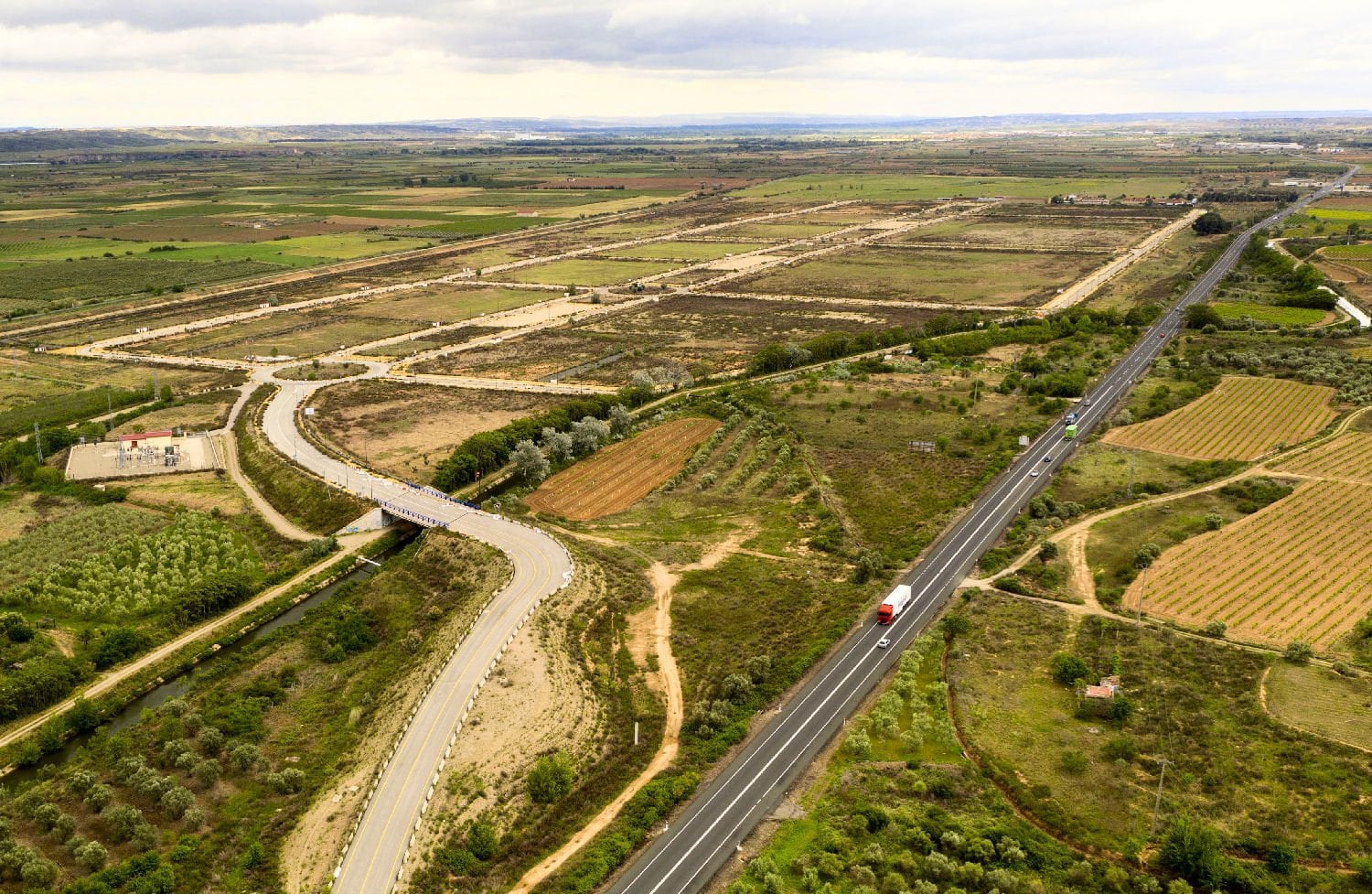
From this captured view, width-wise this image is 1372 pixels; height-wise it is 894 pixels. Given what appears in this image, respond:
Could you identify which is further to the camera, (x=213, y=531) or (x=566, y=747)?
(x=213, y=531)

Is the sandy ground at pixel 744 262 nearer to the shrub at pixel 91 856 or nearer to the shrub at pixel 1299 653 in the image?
the shrub at pixel 1299 653

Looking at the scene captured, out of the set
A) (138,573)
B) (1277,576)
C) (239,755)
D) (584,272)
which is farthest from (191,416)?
(1277,576)

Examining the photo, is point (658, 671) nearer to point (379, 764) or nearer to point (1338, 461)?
point (379, 764)

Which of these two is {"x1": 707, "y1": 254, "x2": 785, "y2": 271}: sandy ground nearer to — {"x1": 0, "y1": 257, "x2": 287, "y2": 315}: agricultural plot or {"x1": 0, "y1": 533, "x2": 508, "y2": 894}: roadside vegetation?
{"x1": 0, "y1": 257, "x2": 287, "y2": 315}: agricultural plot

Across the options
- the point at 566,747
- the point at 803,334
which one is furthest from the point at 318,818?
the point at 803,334

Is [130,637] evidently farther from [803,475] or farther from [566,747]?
[803,475]

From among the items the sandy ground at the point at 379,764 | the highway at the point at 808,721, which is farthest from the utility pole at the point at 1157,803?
the sandy ground at the point at 379,764

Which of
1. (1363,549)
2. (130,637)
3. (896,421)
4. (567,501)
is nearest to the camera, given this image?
(130,637)
